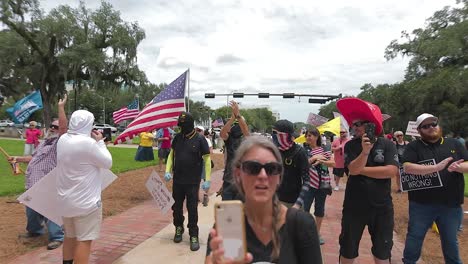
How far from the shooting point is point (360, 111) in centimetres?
374

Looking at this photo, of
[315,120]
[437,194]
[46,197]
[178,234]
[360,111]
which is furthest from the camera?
[315,120]

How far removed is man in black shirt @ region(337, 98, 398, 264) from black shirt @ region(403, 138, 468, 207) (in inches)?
20.2

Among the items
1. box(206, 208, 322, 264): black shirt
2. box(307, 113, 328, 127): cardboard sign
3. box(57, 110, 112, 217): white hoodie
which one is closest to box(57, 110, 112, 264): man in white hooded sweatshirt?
box(57, 110, 112, 217): white hoodie

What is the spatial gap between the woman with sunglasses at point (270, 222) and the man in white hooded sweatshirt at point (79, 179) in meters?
2.23

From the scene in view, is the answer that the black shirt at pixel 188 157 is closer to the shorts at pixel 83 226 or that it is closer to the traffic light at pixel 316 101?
the shorts at pixel 83 226

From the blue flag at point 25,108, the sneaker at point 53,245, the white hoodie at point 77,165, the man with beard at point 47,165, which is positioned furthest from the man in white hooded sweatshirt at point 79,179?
the blue flag at point 25,108

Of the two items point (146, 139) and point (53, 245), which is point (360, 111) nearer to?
point (53, 245)

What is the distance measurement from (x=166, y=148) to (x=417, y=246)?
10.0 m

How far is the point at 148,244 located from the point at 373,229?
304 cm

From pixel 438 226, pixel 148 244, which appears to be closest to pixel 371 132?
pixel 438 226

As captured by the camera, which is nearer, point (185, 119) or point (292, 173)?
point (292, 173)

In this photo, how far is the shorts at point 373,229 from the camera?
3.66 meters

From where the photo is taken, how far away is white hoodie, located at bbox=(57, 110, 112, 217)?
11.8 feet

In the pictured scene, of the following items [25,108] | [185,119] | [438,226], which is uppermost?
[25,108]
